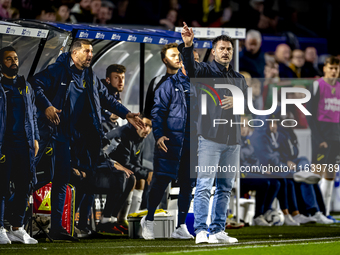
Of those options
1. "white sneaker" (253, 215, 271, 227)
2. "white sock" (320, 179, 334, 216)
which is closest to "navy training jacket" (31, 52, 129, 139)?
"white sneaker" (253, 215, 271, 227)

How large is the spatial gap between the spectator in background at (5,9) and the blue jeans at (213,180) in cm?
343

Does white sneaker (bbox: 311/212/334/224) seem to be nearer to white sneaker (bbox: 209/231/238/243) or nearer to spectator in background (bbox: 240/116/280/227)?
spectator in background (bbox: 240/116/280/227)

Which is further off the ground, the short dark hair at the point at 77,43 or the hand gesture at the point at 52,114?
the short dark hair at the point at 77,43

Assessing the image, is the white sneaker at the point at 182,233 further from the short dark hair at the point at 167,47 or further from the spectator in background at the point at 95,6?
the spectator in background at the point at 95,6

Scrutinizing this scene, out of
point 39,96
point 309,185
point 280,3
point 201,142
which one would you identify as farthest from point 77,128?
point 280,3

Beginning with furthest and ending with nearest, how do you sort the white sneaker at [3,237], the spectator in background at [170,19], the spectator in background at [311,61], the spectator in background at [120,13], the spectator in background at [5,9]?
1. the spectator in background at [311,61]
2. the spectator in background at [170,19]
3. the spectator in background at [120,13]
4. the spectator in background at [5,9]
5. the white sneaker at [3,237]

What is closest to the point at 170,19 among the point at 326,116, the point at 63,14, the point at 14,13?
the point at 63,14

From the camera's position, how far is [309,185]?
9016 mm

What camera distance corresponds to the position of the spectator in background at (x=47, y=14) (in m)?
8.49

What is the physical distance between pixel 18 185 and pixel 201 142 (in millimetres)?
1952

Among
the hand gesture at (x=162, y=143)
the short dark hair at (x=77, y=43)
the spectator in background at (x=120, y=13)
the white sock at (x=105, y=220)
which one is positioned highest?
the spectator in background at (x=120, y=13)

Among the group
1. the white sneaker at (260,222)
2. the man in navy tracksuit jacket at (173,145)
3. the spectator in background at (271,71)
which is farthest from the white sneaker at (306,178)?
the man in navy tracksuit jacket at (173,145)

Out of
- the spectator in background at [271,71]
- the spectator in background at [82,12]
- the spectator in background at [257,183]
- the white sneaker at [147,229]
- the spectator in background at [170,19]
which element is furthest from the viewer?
the spectator in background at [170,19]

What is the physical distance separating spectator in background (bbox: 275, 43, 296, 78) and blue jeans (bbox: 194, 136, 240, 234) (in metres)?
5.35
